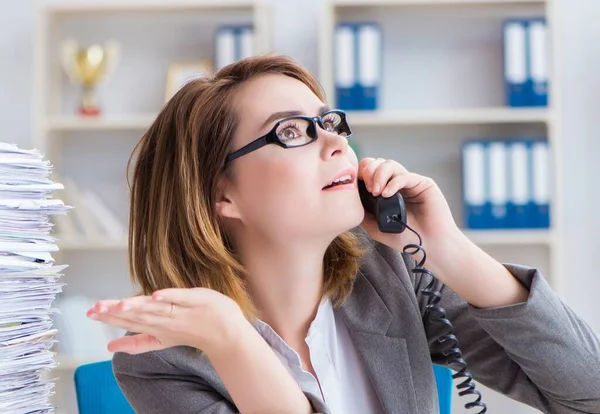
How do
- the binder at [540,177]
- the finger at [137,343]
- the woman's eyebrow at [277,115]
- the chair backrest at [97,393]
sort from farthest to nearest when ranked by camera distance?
1. the binder at [540,177]
2. the chair backrest at [97,393]
3. the woman's eyebrow at [277,115]
4. the finger at [137,343]

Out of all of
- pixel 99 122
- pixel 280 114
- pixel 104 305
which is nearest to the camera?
pixel 104 305

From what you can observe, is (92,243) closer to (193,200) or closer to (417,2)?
(417,2)

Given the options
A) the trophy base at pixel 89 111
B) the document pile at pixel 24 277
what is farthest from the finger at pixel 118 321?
the trophy base at pixel 89 111

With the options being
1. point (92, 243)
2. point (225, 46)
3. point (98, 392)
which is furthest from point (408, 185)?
point (92, 243)

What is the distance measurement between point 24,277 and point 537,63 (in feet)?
8.98

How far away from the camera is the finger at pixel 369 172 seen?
1.48 meters

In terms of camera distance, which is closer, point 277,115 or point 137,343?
point 137,343

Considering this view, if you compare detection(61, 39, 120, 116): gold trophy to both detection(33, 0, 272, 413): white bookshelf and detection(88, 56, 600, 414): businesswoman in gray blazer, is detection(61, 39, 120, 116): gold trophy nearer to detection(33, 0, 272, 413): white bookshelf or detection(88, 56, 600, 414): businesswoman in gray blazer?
detection(33, 0, 272, 413): white bookshelf

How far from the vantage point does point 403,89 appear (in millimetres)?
3826

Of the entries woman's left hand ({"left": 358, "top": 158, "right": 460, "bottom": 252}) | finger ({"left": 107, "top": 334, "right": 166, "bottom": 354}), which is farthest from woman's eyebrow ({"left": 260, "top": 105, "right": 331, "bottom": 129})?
finger ({"left": 107, "top": 334, "right": 166, "bottom": 354})

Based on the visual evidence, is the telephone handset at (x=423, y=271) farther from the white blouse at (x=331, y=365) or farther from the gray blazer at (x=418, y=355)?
the white blouse at (x=331, y=365)

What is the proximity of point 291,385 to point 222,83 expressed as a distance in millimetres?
621

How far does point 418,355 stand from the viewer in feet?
5.04

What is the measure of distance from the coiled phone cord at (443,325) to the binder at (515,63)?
210 centimetres
